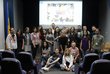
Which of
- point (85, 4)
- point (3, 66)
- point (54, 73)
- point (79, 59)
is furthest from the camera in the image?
point (85, 4)

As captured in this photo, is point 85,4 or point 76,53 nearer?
point 76,53

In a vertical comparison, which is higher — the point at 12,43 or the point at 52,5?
the point at 52,5

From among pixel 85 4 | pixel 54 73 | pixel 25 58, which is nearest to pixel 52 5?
pixel 85 4

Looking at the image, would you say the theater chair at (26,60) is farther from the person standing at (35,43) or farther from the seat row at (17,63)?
the person standing at (35,43)

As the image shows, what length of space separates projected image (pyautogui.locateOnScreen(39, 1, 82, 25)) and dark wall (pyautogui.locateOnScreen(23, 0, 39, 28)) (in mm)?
742

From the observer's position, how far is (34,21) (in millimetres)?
15102

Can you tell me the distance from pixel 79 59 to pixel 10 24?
3.76 meters

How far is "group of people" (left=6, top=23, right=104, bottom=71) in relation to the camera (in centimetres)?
888

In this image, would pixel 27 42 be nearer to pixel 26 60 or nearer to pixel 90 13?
pixel 26 60

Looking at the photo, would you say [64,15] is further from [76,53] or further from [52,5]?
[76,53]

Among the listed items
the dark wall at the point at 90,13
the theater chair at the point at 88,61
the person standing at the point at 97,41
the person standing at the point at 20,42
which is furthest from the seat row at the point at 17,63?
the dark wall at the point at 90,13

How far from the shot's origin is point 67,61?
8891 millimetres

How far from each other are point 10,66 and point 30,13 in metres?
10.3

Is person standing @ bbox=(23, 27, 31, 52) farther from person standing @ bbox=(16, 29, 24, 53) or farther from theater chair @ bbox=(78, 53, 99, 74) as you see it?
theater chair @ bbox=(78, 53, 99, 74)
